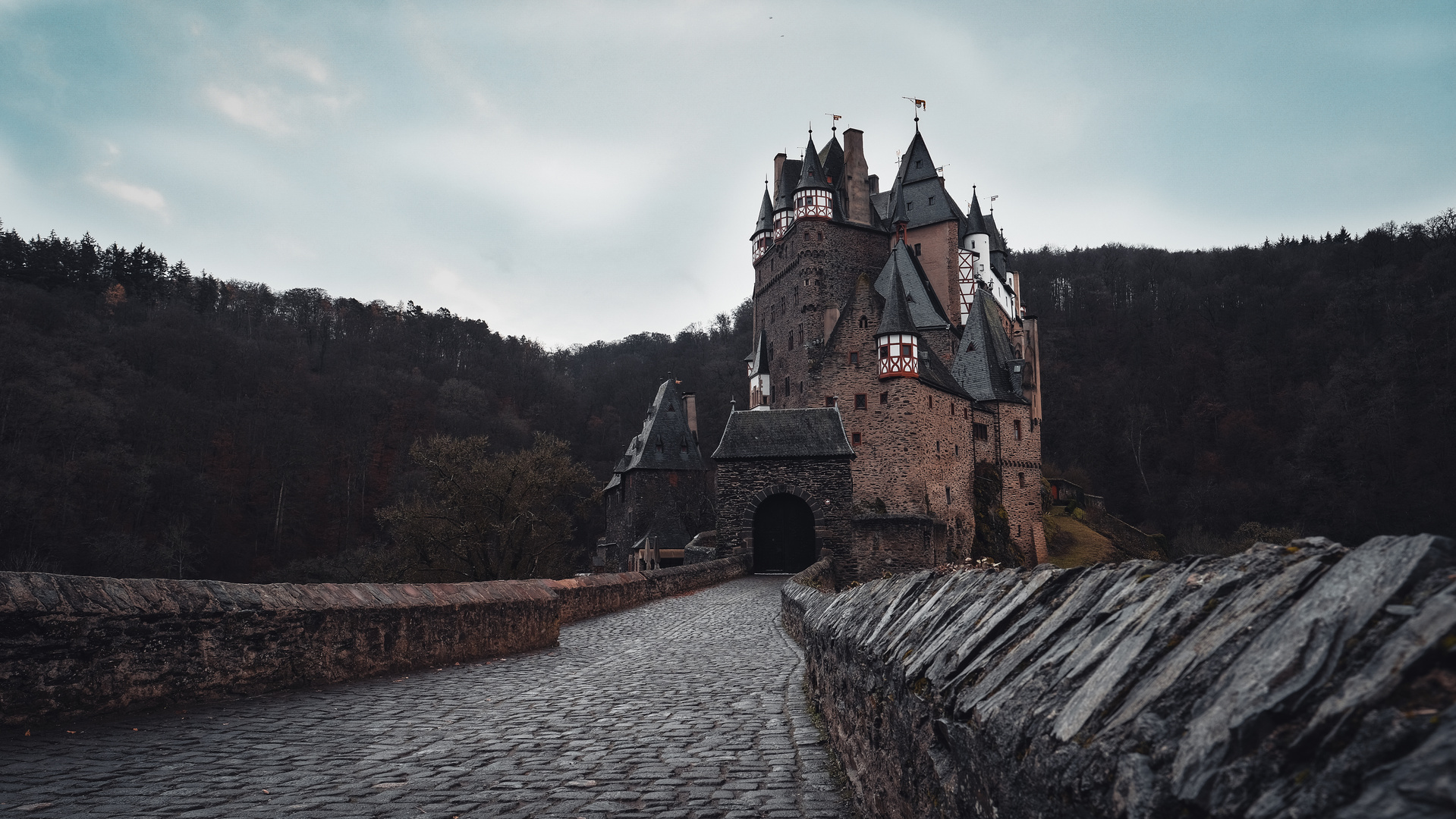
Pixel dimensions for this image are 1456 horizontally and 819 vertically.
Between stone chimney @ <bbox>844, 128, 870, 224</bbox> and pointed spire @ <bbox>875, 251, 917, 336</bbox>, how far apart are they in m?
12.9

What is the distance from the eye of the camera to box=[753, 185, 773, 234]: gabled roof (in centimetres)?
5600

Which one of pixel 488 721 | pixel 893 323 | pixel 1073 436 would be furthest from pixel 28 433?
pixel 1073 436

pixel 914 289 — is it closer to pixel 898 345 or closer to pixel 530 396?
pixel 898 345

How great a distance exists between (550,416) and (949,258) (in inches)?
1508

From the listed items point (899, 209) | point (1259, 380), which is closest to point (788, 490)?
point (899, 209)

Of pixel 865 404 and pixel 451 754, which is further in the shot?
pixel 865 404

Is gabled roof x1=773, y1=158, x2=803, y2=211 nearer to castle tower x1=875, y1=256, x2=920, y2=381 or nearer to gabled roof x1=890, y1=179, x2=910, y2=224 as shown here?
gabled roof x1=890, y1=179, x2=910, y2=224

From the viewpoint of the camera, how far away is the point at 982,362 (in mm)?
43281

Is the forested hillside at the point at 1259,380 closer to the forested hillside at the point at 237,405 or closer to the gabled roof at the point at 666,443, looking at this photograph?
the gabled roof at the point at 666,443

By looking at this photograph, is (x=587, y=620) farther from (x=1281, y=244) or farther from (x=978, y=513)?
(x=1281, y=244)

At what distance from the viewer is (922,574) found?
4.45 meters

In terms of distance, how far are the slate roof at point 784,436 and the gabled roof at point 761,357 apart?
16691mm

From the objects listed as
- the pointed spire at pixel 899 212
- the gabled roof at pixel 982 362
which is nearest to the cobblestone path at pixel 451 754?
the gabled roof at pixel 982 362

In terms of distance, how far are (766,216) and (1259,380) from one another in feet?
129
